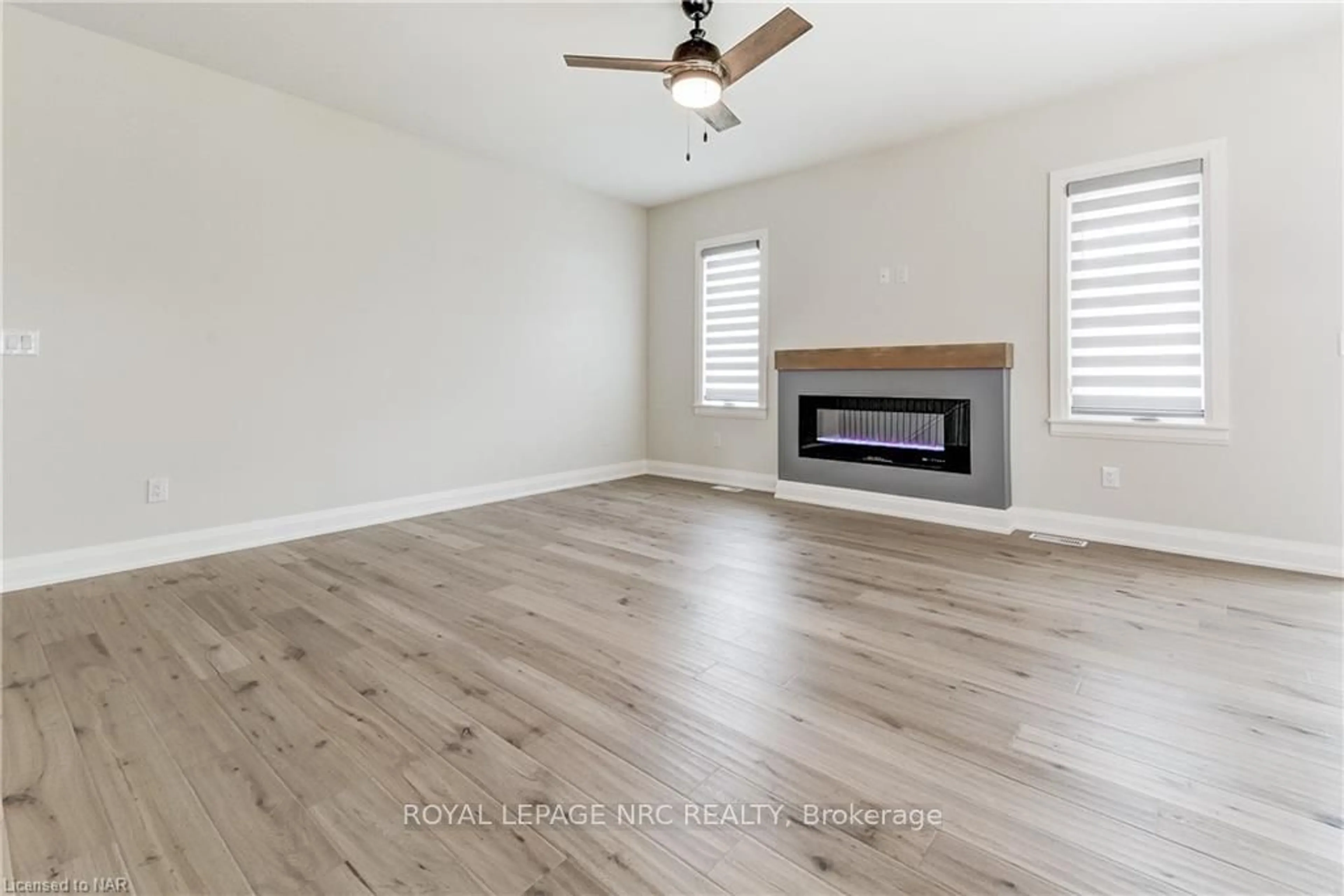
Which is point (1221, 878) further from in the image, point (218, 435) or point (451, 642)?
point (218, 435)

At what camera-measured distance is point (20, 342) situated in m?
2.89

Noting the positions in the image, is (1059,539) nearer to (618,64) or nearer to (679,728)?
(679,728)

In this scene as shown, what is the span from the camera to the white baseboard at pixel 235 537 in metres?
2.97

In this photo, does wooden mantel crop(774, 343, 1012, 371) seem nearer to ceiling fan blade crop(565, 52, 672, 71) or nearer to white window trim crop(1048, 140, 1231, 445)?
white window trim crop(1048, 140, 1231, 445)

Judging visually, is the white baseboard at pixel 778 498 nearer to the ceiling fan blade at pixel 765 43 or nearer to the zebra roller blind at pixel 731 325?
the zebra roller blind at pixel 731 325

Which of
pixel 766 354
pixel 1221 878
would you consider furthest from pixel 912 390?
pixel 1221 878

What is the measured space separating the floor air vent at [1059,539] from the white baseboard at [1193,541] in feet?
0.18

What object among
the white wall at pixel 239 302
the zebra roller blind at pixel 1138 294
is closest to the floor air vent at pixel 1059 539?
the zebra roller blind at pixel 1138 294

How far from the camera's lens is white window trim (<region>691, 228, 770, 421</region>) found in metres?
5.32

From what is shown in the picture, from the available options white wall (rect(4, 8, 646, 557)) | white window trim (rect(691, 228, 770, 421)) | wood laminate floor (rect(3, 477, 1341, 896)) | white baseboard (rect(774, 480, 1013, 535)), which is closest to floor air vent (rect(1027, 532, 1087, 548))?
white baseboard (rect(774, 480, 1013, 535))

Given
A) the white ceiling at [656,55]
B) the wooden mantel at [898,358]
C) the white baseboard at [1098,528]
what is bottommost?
the white baseboard at [1098,528]

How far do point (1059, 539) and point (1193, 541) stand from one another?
64cm

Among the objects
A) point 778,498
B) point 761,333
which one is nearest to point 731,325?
point 761,333

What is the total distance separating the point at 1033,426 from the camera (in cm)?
400
